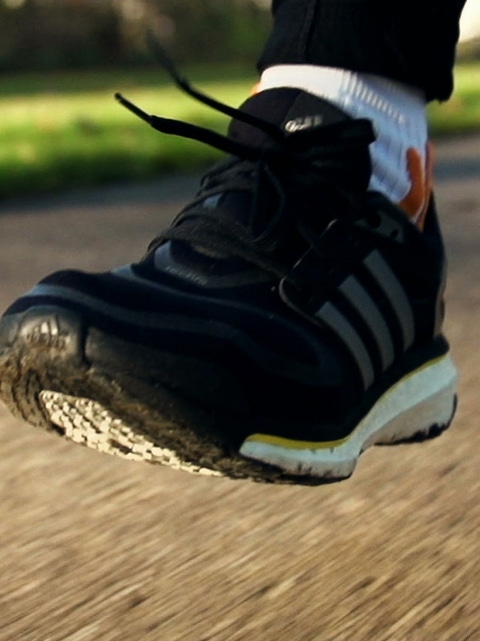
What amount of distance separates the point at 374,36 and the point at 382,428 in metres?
0.39

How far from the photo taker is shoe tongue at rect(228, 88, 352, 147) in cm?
111

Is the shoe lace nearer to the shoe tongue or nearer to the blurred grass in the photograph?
the shoe tongue

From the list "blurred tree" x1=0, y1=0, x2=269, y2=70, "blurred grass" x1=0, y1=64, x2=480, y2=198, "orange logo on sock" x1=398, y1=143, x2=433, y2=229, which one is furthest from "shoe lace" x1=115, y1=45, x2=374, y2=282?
"blurred tree" x1=0, y1=0, x2=269, y2=70

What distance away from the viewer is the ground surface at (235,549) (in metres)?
0.86

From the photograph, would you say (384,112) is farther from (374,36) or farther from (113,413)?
(113,413)

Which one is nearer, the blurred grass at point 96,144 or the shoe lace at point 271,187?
the shoe lace at point 271,187

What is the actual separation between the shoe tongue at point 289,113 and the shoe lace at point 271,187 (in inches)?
0.9

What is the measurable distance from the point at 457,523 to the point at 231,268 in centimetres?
32

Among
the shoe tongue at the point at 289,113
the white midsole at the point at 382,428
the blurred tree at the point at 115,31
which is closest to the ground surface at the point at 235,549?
the white midsole at the point at 382,428

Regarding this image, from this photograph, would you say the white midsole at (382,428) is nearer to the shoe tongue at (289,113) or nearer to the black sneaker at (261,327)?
the black sneaker at (261,327)

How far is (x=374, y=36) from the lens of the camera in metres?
1.14

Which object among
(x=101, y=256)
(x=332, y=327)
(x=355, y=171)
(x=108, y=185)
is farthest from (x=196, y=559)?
(x=108, y=185)

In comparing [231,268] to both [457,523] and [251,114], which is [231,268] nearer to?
[251,114]

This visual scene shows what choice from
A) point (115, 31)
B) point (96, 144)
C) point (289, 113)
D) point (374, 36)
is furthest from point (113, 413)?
point (115, 31)
